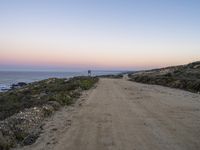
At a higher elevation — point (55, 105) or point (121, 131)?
point (55, 105)

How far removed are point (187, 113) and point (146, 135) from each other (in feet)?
22.9

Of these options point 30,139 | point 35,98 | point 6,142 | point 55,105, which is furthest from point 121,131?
point 35,98

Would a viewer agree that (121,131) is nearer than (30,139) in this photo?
No

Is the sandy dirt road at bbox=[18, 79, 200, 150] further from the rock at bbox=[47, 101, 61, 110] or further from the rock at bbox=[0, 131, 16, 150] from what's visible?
the rock at bbox=[47, 101, 61, 110]

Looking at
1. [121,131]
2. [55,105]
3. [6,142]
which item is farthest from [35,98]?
[6,142]

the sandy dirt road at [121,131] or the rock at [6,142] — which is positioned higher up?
the rock at [6,142]

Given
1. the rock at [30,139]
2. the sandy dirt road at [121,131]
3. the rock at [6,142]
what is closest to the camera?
the rock at [6,142]

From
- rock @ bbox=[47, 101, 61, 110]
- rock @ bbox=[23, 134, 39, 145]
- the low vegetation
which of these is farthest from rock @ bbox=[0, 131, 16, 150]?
rock @ bbox=[47, 101, 61, 110]

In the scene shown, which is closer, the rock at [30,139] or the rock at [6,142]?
the rock at [6,142]

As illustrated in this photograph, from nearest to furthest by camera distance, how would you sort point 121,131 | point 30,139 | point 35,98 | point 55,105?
1. point 30,139
2. point 121,131
3. point 55,105
4. point 35,98

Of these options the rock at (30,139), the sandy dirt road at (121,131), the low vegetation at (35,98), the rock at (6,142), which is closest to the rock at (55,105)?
the low vegetation at (35,98)

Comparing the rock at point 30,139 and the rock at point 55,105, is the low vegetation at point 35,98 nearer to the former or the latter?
the rock at point 55,105

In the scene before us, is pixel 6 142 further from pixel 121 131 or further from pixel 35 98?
pixel 35 98

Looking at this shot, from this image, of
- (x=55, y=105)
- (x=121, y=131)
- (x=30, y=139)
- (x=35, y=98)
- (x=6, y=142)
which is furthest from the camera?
(x=35, y=98)
